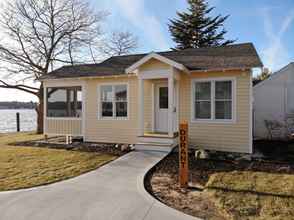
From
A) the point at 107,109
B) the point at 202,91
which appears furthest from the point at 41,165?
the point at 202,91

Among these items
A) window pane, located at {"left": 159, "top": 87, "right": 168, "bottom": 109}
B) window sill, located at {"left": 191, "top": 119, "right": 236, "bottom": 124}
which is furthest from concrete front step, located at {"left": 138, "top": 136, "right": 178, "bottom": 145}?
window pane, located at {"left": 159, "top": 87, "right": 168, "bottom": 109}

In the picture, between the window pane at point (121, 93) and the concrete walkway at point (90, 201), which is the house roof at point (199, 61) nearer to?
the window pane at point (121, 93)

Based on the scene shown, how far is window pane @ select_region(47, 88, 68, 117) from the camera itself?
12195 mm

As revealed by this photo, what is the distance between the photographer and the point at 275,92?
1293 centimetres

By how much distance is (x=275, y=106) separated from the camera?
508 inches

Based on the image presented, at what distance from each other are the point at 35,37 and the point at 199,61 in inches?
565

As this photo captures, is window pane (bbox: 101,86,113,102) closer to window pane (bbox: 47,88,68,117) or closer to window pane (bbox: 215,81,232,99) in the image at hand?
window pane (bbox: 47,88,68,117)

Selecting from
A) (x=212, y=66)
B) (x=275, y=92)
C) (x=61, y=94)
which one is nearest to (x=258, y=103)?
(x=275, y=92)

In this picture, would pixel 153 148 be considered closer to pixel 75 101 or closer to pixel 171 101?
pixel 171 101

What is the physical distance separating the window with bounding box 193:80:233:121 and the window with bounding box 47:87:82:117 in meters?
5.97

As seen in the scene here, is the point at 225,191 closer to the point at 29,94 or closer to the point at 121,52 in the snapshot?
the point at 29,94

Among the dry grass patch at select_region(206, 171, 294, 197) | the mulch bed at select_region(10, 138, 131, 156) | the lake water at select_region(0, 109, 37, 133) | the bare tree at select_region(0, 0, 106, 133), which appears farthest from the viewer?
the lake water at select_region(0, 109, 37, 133)

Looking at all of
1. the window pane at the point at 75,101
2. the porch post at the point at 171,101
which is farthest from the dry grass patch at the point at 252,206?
the window pane at the point at 75,101

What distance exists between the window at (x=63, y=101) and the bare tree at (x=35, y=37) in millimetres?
7208
